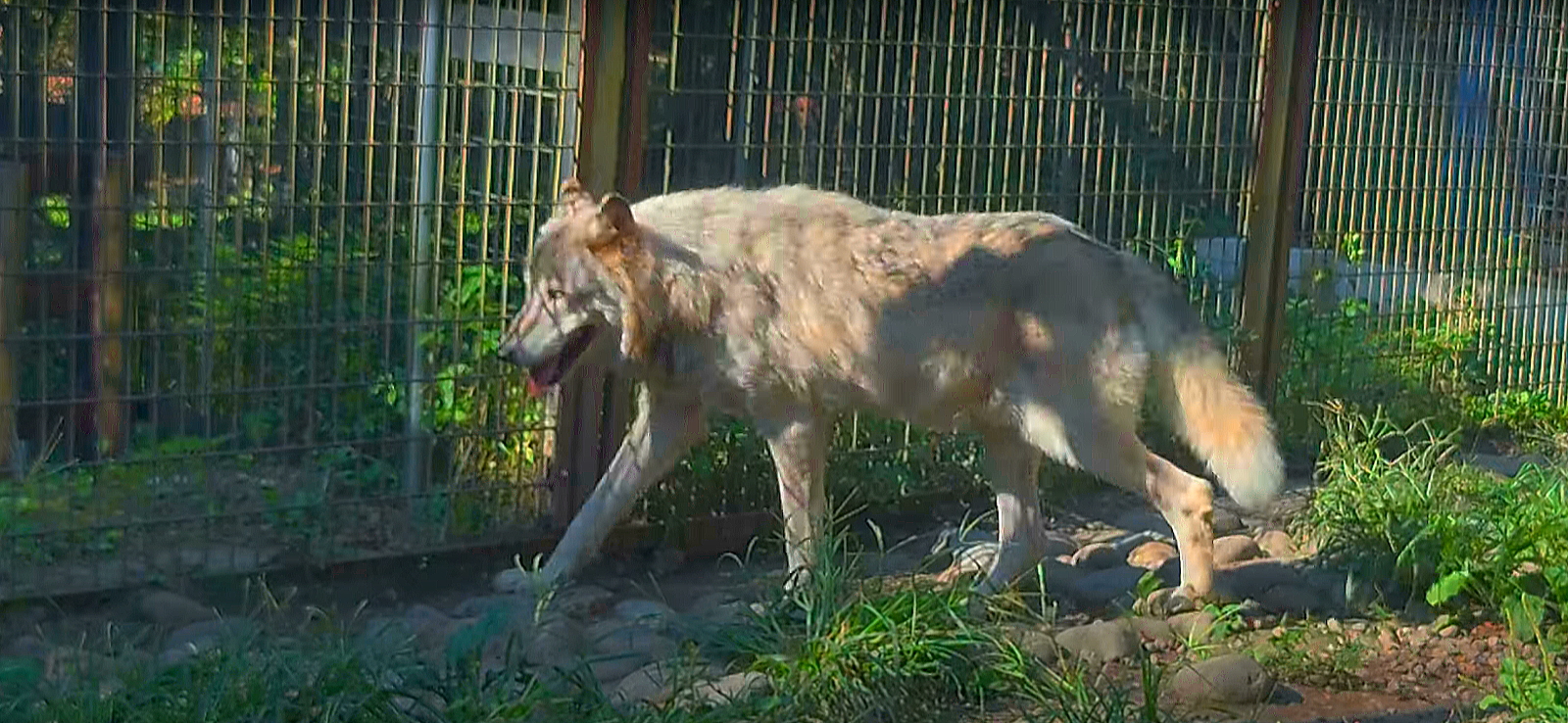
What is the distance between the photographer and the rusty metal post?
29.5 feet

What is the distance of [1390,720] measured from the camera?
579 cm

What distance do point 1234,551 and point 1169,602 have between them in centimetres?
98

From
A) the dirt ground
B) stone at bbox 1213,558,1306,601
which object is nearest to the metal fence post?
the dirt ground

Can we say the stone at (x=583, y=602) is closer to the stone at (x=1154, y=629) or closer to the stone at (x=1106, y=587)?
the stone at (x=1106, y=587)

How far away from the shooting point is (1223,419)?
22.4 feet

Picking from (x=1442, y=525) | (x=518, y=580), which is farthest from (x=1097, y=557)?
(x=518, y=580)

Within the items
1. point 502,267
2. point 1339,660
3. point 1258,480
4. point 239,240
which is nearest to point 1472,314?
point 1258,480

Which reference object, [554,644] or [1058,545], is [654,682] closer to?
[554,644]

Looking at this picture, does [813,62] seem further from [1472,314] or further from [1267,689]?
[1472,314]

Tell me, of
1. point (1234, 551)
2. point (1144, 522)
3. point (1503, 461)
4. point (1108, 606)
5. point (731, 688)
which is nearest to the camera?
point (731, 688)

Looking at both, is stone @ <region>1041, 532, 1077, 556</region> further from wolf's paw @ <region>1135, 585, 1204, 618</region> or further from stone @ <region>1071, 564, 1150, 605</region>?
wolf's paw @ <region>1135, 585, 1204, 618</region>

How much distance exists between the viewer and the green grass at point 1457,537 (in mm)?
6504

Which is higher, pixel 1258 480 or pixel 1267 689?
pixel 1258 480

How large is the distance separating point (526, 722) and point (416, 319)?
2.50 metres
